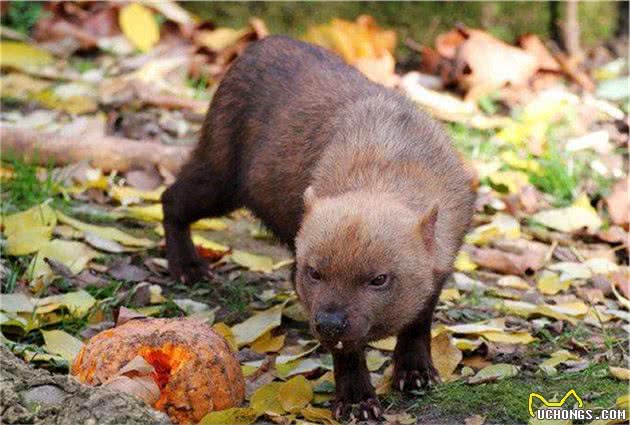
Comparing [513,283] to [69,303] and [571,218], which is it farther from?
[69,303]

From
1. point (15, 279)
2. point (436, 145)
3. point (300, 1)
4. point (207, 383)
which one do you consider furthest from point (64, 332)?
point (300, 1)

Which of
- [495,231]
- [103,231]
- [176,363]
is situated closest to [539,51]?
[495,231]

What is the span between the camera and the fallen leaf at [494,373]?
5.21 metres

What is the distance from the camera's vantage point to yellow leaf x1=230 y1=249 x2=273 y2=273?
6.80m

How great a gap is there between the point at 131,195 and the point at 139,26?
10.3ft

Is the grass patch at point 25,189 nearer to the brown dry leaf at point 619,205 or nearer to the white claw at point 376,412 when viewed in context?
the white claw at point 376,412

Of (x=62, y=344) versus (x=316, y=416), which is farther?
(x=62, y=344)

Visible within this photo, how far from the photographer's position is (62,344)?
17.5 feet

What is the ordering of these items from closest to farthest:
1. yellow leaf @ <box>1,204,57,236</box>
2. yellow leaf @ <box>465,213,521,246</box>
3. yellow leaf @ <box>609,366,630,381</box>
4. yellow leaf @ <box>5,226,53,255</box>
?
yellow leaf @ <box>609,366,630,381</box>, yellow leaf @ <box>5,226,53,255</box>, yellow leaf @ <box>1,204,57,236</box>, yellow leaf @ <box>465,213,521,246</box>

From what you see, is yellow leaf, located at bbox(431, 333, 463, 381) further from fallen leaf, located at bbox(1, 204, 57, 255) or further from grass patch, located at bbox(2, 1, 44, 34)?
grass patch, located at bbox(2, 1, 44, 34)

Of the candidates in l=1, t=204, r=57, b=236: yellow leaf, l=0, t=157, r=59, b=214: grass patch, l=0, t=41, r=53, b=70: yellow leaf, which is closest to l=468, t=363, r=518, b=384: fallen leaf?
l=1, t=204, r=57, b=236: yellow leaf

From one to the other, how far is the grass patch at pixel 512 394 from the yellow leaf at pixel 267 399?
0.53 meters

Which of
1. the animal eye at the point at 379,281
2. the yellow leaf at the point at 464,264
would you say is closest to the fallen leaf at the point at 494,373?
the animal eye at the point at 379,281

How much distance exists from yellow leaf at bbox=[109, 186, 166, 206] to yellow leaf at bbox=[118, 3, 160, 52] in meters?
2.86
